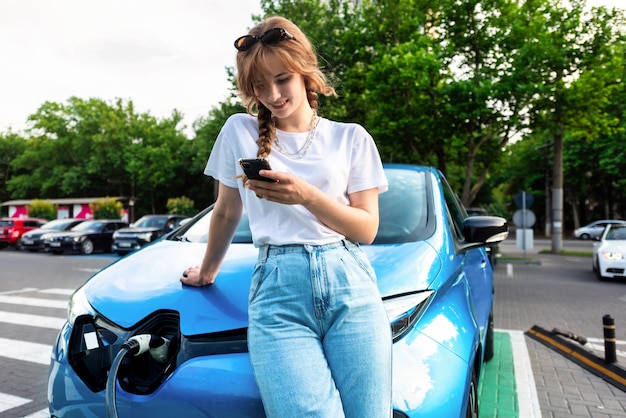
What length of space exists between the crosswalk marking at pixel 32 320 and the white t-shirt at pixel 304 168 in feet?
19.9

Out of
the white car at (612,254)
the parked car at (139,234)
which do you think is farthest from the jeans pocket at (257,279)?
the parked car at (139,234)

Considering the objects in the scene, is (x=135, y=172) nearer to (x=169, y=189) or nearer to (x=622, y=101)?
(x=169, y=189)

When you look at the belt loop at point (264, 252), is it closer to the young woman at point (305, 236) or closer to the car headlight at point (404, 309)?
the young woman at point (305, 236)

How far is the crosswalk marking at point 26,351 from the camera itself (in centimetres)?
512

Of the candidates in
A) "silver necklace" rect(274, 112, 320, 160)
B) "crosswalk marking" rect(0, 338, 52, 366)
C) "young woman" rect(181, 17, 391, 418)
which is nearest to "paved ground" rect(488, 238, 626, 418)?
"young woman" rect(181, 17, 391, 418)

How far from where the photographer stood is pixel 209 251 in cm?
192

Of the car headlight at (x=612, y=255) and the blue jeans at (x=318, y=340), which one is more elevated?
the blue jeans at (x=318, y=340)

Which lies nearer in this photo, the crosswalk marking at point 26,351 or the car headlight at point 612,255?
the crosswalk marking at point 26,351

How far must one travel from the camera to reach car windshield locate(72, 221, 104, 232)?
21.4 m

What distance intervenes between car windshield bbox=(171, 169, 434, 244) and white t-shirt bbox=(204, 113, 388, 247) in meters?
0.99

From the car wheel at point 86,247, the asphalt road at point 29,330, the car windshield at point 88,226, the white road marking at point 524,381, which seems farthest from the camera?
the car windshield at point 88,226

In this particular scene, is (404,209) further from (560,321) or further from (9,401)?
(560,321)

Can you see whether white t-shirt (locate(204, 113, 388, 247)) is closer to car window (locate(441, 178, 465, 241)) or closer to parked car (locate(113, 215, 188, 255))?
car window (locate(441, 178, 465, 241))

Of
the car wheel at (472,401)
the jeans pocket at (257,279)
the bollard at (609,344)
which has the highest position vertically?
the jeans pocket at (257,279)
